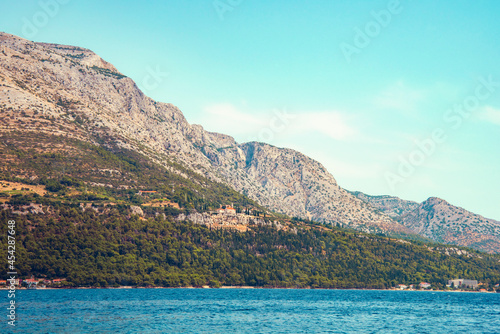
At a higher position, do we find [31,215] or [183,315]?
[31,215]

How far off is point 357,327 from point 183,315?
38.0 meters

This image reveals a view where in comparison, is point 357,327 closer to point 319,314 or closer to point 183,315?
point 319,314

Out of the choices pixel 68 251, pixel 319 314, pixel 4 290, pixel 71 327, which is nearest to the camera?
pixel 71 327

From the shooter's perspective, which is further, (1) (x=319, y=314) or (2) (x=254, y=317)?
A: (1) (x=319, y=314)

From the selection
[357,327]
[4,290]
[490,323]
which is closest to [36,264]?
[4,290]

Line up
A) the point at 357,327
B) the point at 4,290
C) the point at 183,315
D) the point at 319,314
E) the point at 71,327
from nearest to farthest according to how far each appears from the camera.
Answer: the point at 71,327 → the point at 357,327 → the point at 183,315 → the point at 319,314 → the point at 4,290

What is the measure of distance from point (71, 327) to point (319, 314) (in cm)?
6049

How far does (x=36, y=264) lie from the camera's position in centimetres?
16875

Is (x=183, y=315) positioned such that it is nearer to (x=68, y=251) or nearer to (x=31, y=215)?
(x=68, y=251)

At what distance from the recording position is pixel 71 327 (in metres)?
81.5

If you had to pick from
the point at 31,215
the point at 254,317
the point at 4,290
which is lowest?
the point at 4,290

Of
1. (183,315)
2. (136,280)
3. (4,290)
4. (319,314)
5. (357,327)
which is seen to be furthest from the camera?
(136,280)

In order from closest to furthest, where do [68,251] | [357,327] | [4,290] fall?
[357,327] → [4,290] → [68,251]

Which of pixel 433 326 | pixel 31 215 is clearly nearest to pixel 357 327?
pixel 433 326
